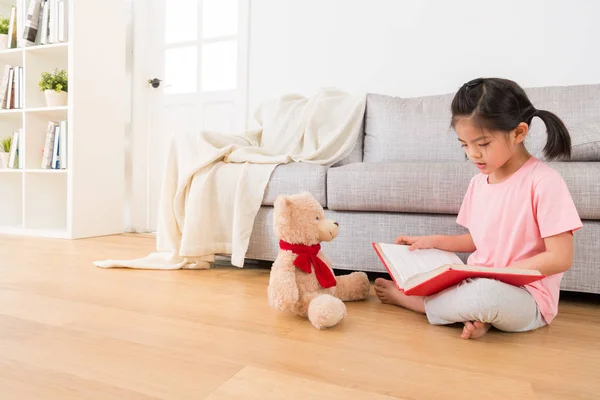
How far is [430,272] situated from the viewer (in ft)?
3.19

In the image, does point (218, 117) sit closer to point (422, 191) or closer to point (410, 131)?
point (410, 131)

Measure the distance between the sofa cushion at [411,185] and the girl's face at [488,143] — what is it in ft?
1.25

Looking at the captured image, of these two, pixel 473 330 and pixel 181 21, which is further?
pixel 181 21

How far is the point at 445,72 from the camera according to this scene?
2.31m

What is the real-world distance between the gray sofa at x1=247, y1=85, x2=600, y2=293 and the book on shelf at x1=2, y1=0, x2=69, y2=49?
6.06 ft

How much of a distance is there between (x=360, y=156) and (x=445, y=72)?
665 millimetres

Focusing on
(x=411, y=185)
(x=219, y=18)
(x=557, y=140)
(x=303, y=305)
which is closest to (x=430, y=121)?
(x=411, y=185)

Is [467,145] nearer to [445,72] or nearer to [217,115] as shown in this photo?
[445,72]

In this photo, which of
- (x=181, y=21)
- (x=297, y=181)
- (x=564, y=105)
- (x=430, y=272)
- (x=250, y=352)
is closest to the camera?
(x=250, y=352)

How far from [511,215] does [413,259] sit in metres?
0.27

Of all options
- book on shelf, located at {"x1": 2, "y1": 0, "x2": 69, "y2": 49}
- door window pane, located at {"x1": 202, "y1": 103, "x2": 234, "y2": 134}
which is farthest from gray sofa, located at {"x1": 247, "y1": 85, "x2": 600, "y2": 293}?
book on shelf, located at {"x1": 2, "y1": 0, "x2": 69, "y2": 49}

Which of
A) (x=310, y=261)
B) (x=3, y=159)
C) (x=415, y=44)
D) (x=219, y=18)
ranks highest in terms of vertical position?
(x=219, y=18)

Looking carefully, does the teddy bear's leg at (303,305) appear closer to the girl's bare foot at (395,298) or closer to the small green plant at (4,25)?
the girl's bare foot at (395,298)

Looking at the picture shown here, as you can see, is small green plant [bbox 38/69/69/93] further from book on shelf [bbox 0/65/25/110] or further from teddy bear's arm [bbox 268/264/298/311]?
teddy bear's arm [bbox 268/264/298/311]
